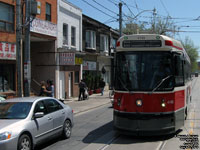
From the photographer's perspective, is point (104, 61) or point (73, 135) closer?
point (73, 135)

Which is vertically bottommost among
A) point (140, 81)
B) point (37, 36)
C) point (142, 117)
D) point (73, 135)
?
point (73, 135)

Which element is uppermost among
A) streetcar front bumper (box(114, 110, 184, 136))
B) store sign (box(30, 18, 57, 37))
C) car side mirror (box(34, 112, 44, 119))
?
store sign (box(30, 18, 57, 37))

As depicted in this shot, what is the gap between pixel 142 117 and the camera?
830 cm

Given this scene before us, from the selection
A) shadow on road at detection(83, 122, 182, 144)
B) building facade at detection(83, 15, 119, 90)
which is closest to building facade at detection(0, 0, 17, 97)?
shadow on road at detection(83, 122, 182, 144)

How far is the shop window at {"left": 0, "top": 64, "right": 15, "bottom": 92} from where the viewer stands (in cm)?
1741

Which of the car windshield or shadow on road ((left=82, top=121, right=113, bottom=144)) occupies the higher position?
the car windshield

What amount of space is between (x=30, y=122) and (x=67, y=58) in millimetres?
15458

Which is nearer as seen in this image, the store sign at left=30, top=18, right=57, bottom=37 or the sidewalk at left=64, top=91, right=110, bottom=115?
the sidewalk at left=64, top=91, right=110, bottom=115

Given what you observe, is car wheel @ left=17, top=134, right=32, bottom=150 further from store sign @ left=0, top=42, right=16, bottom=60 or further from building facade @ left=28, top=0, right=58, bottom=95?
building facade @ left=28, top=0, right=58, bottom=95

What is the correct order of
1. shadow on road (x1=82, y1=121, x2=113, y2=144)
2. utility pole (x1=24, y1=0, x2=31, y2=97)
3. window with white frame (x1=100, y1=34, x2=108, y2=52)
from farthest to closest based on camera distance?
window with white frame (x1=100, y1=34, x2=108, y2=52), utility pole (x1=24, y1=0, x2=31, y2=97), shadow on road (x1=82, y1=121, x2=113, y2=144)

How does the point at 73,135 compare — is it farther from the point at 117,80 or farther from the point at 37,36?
the point at 37,36

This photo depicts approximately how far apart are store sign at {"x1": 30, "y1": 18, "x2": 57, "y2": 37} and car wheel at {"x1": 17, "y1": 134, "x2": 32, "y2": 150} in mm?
13012

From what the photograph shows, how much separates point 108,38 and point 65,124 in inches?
1093

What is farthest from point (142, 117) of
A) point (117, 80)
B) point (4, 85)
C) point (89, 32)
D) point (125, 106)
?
point (89, 32)
